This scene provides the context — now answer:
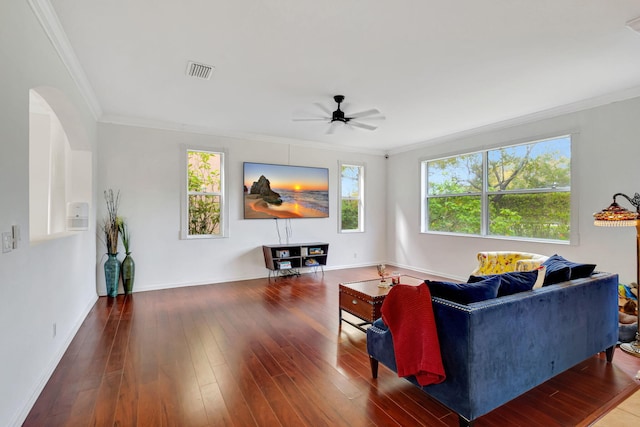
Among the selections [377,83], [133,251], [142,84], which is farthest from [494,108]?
[133,251]

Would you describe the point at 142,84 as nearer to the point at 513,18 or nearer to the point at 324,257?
the point at 513,18

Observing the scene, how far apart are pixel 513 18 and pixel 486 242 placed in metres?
3.64

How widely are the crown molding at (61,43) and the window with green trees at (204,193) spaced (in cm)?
178

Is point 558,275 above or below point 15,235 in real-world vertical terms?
below

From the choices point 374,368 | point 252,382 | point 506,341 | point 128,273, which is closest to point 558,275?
point 506,341

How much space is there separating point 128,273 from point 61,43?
3.12 meters

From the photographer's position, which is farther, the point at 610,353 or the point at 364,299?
the point at 364,299

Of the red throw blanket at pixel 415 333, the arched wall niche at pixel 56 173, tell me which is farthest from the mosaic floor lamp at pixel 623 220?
the arched wall niche at pixel 56 173

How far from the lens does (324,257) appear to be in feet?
19.7

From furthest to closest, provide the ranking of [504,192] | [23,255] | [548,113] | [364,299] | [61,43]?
1. [504,192]
2. [548,113]
3. [364,299]
4. [61,43]
5. [23,255]

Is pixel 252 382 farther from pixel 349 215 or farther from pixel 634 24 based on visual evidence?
pixel 349 215

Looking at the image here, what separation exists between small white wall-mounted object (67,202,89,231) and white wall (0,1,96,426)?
1012 mm

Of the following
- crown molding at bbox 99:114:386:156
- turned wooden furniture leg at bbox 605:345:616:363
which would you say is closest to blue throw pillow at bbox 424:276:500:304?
turned wooden furniture leg at bbox 605:345:616:363

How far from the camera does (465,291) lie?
1.83 meters
